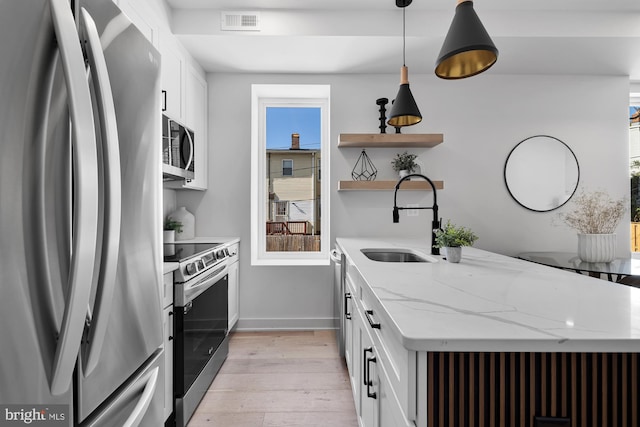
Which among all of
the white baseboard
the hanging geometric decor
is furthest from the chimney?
the white baseboard

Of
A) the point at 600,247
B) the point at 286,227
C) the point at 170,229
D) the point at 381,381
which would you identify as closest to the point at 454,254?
the point at 381,381

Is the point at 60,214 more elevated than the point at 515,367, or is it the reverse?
the point at 60,214

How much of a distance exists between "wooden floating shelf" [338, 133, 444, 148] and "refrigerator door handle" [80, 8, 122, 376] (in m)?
2.49

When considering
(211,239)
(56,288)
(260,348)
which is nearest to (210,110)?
(211,239)

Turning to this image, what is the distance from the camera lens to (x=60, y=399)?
0.64 m

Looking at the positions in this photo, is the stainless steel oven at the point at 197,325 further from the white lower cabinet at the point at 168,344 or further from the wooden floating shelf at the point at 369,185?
the wooden floating shelf at the point at 369,185

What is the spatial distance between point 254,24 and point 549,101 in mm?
2883

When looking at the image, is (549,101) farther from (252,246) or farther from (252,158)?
(252,246)

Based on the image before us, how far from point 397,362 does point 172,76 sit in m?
2.49

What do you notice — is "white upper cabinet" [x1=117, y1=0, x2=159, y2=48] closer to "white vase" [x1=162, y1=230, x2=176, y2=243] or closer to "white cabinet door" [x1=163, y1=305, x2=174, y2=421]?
"white vase" [x1=162, y1=230, x2=176, y2=243]

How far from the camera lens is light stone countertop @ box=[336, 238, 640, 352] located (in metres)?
0.74

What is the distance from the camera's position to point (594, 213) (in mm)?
3070

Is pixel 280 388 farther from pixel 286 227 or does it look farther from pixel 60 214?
pixel 60 214

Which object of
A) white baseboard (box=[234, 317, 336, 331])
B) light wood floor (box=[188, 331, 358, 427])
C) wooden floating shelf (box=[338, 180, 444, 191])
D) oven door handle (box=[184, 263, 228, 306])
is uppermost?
wooden floating shelf (box=[338, 180, 444, 191])
